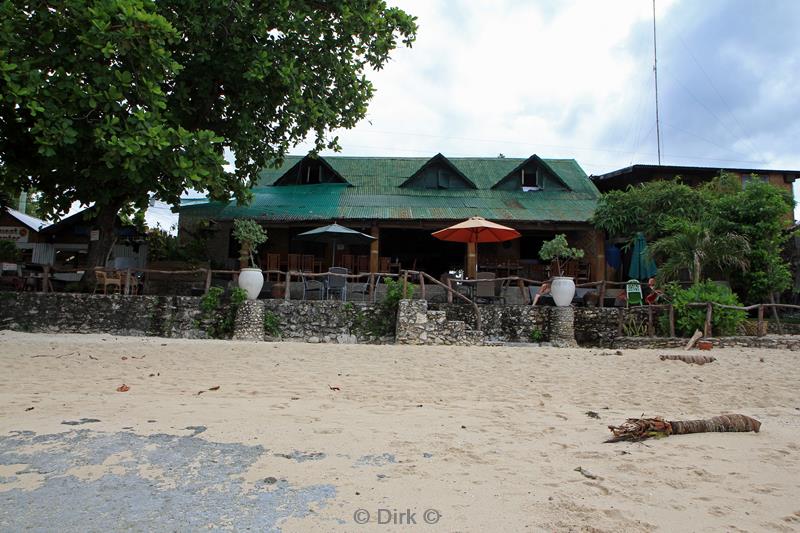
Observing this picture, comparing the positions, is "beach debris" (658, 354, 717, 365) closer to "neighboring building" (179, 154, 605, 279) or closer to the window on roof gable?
"neighboring building" (179, 154, 605, 279)

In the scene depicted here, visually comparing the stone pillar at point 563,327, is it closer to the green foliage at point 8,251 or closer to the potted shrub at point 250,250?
the potted shrub at point 250,250

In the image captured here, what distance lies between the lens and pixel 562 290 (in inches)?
462

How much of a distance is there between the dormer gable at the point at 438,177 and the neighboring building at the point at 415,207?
37 mm

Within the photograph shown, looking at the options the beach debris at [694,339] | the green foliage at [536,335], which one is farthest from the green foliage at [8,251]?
the beach debris at [694,339]

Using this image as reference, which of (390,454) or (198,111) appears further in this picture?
(198,111)

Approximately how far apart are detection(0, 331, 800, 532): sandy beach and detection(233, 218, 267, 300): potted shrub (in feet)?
12.1

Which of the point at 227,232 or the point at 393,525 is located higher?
the point at 227,232

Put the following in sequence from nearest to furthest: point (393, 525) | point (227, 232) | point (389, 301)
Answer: point (393, 525) < point (389, 301) < point (227, 232)

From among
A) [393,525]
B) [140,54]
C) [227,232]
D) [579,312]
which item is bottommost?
[393,525]

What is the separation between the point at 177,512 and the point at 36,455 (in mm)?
1417

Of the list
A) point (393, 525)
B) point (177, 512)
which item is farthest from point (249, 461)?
point (393, 525)

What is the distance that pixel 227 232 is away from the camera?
59.8ft

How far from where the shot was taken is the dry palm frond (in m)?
8.34

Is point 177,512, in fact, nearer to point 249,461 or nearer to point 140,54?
point 249,461
